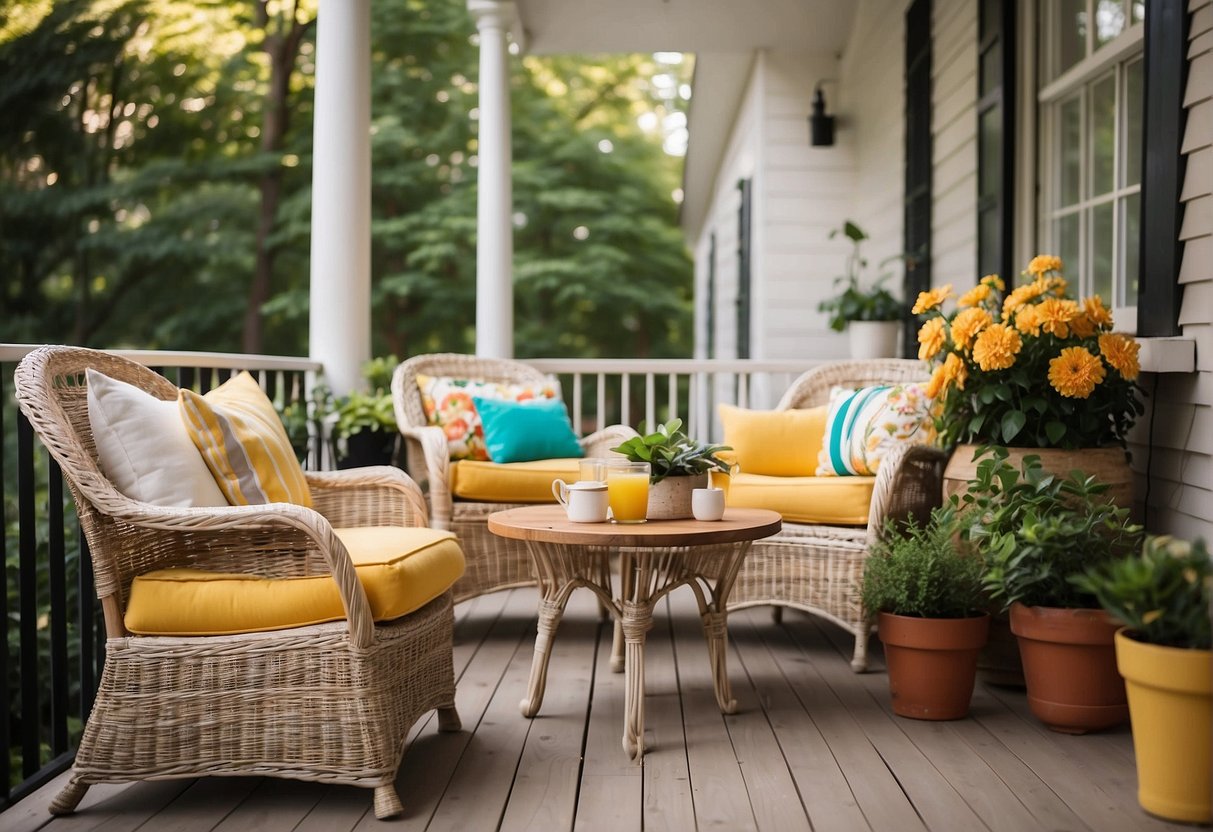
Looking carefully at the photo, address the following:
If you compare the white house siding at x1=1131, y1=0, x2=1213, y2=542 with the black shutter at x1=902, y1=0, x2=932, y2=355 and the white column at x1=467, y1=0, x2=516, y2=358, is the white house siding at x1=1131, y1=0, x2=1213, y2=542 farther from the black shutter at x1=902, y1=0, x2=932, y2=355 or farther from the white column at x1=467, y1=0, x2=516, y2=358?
the white column at x1=467, y1=0, x2=516, y2=358

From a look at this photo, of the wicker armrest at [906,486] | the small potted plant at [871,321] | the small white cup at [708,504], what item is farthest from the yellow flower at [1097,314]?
the small potted plant at [871,321]

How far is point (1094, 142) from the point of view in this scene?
11.7 ft

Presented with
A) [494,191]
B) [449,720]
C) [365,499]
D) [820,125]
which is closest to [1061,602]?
[449,720]

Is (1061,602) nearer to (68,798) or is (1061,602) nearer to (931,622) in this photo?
(931,622)

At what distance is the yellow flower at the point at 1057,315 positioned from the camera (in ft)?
9.23

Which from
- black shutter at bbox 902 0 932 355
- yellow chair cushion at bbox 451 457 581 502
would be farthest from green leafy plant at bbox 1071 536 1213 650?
black shutter at bbox 902 0 932 355

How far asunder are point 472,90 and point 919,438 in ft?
36.0

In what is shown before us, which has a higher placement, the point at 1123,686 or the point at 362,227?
the point at 362,227

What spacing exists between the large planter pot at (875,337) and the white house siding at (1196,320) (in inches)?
86.2

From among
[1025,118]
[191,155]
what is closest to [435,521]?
[1025,118]

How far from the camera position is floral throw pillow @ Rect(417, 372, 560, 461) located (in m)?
3.84

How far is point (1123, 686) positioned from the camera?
254cm

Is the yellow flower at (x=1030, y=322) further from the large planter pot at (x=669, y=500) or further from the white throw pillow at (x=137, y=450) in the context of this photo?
the white throw pillow at (x=137, y=450)

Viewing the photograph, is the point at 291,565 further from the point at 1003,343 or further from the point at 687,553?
the point at 1003,343
